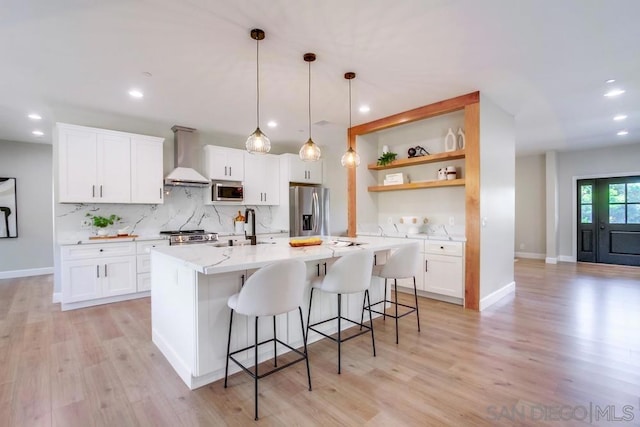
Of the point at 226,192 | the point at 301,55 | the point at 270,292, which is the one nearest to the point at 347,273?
the point at 270,292

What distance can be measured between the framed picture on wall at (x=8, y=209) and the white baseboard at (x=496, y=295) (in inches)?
311

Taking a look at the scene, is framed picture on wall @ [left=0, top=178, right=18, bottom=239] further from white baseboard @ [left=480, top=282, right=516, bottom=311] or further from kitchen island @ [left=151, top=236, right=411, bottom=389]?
white baseboard @ [left=480, top=282, right=516, bottom=311]

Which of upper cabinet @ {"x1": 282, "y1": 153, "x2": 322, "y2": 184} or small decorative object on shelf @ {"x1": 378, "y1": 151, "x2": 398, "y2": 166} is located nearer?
small decorative object on shelf @ {"x1": 378, "y1": 151, "x2": 398, "y2": 166}

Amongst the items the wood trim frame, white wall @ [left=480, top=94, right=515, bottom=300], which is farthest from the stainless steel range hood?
white wall @ [left=480, top=94, right=515, bottom=300]

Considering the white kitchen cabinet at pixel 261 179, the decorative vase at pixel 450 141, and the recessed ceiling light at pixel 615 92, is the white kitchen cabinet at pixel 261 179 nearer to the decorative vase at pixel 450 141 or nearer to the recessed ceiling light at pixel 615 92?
the decorative vase at pixel 450 141

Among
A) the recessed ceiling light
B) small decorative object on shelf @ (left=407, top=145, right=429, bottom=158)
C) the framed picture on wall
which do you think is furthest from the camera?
the framed picture on wall

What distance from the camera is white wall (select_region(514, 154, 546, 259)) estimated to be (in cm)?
752

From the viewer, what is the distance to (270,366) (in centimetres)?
246

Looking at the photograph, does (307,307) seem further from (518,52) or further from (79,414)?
(518,52)

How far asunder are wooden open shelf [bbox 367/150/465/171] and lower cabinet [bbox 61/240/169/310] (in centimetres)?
355

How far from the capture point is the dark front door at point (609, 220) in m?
6.49

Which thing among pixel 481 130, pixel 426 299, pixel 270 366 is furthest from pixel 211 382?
pixel 481 130

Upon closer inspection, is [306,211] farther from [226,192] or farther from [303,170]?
[226,192]
